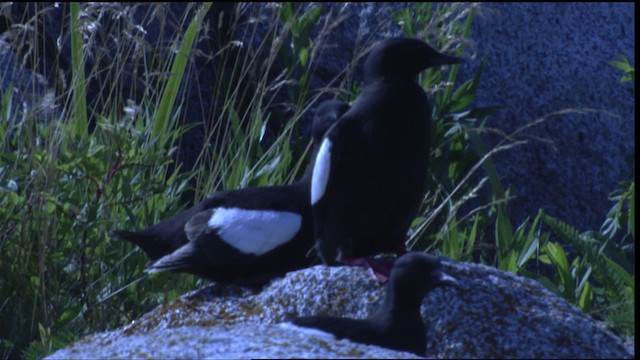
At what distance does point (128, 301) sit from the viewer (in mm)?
4570

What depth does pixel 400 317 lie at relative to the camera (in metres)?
3.31

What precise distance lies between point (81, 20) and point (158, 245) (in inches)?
50.6

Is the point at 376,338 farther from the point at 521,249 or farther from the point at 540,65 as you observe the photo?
the point at 540,65

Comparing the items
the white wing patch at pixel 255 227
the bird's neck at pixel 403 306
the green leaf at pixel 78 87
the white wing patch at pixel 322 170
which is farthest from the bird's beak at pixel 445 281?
the green leaf at pixel 78 87

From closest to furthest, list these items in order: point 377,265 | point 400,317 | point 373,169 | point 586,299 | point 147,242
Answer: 1. point 400,317
2. point 377,265
3. point 373,169
4. point 147,242
5. point 586,299

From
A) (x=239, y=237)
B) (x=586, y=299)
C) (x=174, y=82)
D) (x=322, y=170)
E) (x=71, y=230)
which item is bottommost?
(x=586, y=299)

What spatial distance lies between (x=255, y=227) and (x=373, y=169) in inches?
18.4

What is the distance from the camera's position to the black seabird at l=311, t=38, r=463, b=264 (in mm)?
4004

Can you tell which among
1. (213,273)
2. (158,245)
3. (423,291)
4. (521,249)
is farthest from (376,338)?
(521,249)

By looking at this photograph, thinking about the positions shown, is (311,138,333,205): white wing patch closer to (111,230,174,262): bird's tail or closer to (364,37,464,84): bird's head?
(364,37,464,84): bird's head

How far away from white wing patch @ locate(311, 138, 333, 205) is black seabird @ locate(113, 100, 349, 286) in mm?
177

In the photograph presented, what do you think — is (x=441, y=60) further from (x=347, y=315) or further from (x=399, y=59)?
(x=347, y=315)

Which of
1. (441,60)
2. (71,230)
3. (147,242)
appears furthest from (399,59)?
(71,230)

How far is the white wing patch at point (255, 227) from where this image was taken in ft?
13.6
